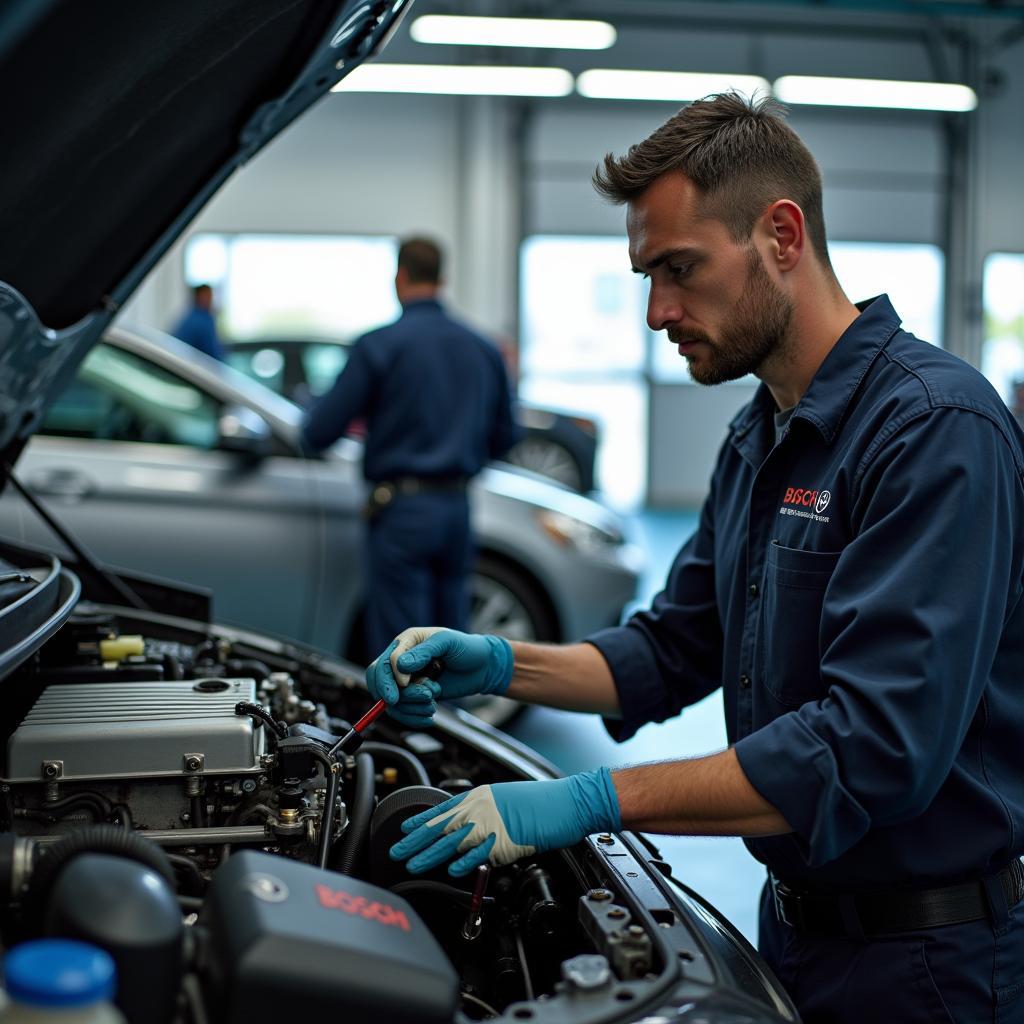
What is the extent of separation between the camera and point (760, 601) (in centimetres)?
175

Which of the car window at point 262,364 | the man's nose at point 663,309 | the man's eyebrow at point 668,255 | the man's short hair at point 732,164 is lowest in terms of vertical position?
the car window at point 262,364

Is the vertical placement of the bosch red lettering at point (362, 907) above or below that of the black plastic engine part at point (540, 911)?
above

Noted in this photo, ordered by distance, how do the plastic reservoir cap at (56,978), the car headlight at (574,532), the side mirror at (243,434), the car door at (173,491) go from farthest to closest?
1. the car headlight at (574,532)
2. the side mirror at (243,434)
3. the car door at (173,491)
4. the plastic reservoir cap at (56,978)

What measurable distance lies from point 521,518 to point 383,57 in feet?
23.5

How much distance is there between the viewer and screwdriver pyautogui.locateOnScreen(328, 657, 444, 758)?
176 centimetres

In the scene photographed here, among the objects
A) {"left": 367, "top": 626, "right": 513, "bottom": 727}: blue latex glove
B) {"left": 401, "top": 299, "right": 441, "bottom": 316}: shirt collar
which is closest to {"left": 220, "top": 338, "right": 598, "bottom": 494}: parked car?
{"left": 401, "top": 299, "right": 441, "bottom": 316}: shirt collar

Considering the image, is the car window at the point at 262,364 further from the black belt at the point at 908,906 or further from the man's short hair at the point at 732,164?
the black belt at the point at 908,906

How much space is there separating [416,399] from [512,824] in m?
3.14

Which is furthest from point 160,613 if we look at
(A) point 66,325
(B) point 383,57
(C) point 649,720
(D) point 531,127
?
(D) point 531,127

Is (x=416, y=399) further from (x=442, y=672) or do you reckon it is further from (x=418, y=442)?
(x=442, y=672)

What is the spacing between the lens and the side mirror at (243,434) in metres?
4.20

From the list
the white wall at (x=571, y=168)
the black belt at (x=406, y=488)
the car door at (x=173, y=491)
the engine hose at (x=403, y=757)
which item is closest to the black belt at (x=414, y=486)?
the black belt at (x=406, y=488)

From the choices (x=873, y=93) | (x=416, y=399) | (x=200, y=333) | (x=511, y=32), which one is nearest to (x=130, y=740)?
(x=416, y=399)

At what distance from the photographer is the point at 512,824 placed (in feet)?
4.95
